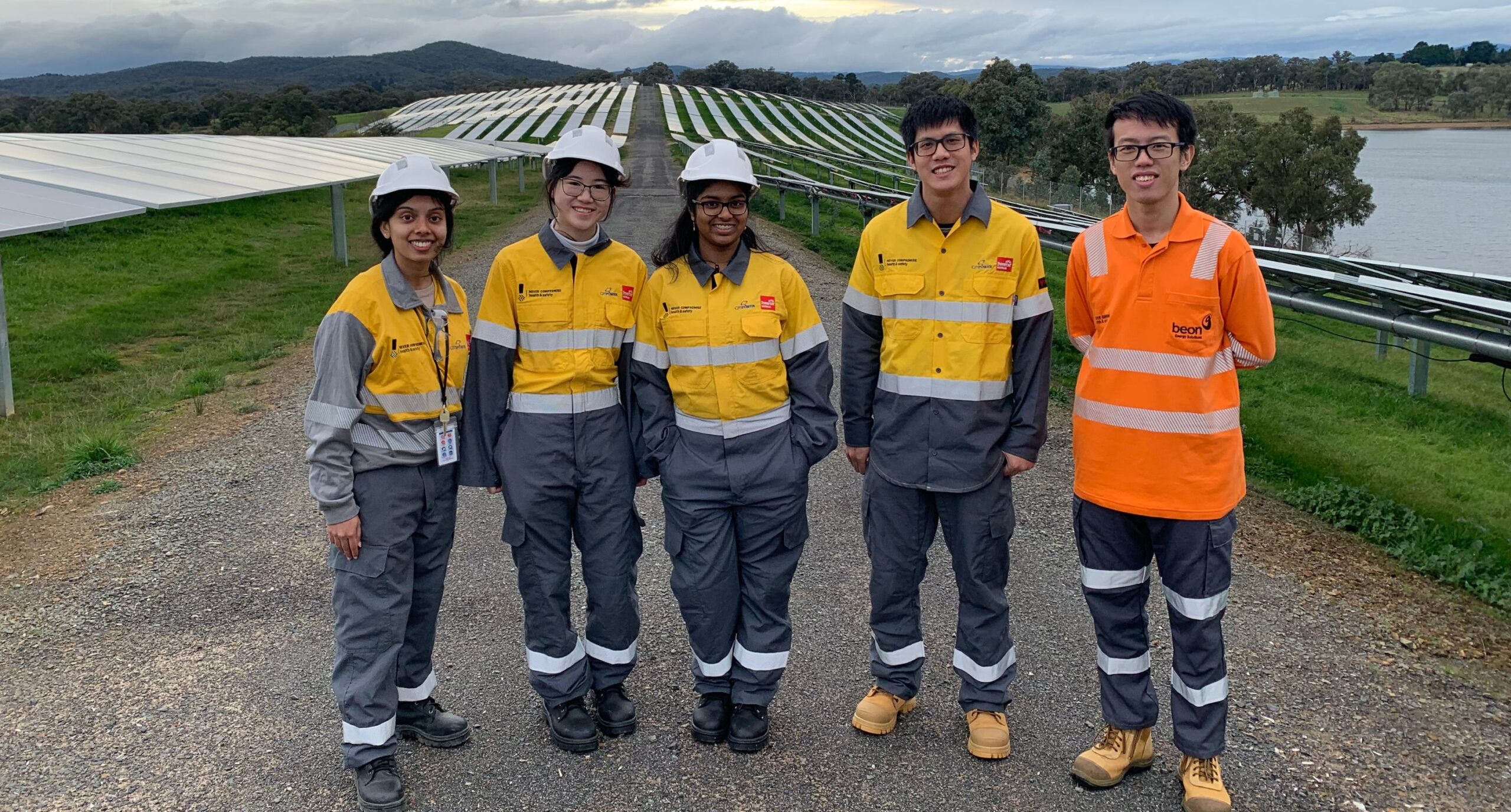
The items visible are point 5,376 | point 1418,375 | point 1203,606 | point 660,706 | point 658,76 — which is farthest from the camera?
point 658,76

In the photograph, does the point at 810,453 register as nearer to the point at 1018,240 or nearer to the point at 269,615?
the point at 1018,240

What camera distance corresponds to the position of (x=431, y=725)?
11.8 feet

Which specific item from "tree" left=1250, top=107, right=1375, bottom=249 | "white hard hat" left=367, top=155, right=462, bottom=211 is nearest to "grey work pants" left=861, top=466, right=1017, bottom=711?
"white hard hat" left=367, top=155, right=462, bottom=211

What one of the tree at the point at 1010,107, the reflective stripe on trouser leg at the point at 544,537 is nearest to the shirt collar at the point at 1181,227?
the reflective stripe on trouser leg at the point at 544,537

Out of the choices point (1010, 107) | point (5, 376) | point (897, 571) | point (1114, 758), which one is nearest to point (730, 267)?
point (897, 571)

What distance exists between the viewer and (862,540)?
5621 millimetres

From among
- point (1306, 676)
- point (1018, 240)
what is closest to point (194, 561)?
point (1018, 240)

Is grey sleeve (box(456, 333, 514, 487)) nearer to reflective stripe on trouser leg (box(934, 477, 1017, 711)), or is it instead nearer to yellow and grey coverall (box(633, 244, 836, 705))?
yellow and grey coverall (box(633, 244, 836, 705))

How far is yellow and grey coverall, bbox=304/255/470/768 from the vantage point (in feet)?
10.4

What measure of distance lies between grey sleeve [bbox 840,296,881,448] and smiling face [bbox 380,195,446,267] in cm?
144

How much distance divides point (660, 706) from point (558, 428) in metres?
1.20

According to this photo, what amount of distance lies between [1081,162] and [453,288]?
50296 mm

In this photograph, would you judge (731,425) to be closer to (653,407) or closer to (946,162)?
(653,407)

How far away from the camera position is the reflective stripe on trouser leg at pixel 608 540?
3.45 metres
